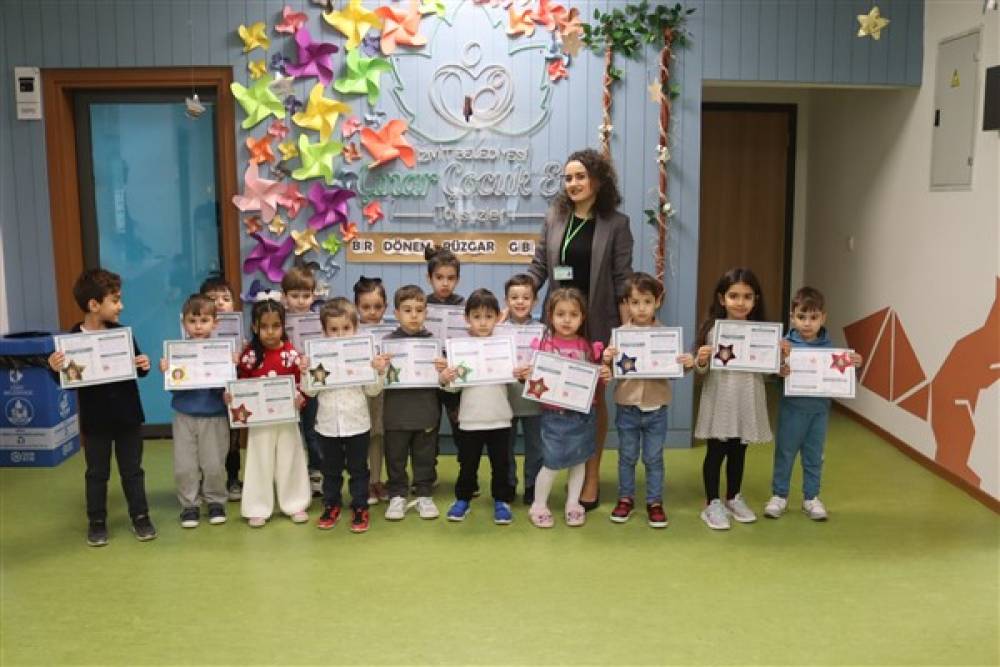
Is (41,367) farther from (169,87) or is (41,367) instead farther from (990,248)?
(990,248)

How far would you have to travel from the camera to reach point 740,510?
12.8ft

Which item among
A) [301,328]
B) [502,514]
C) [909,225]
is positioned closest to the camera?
[502,514]

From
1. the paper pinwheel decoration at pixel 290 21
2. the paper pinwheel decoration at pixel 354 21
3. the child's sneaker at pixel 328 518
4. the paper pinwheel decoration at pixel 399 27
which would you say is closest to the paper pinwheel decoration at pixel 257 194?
Result: the paper pinwheel decoration at pixel 290 21

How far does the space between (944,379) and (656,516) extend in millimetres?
1811

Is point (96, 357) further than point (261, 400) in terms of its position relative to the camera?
No

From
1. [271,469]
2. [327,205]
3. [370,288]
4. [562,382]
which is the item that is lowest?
[271,469]

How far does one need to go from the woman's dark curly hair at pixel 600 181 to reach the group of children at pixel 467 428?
1.26 feet

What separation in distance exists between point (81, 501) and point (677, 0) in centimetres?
393

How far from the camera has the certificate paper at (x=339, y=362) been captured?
3.62 meters

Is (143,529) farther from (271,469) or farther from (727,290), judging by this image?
(727,290)

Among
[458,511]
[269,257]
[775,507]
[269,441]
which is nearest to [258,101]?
[269,257]

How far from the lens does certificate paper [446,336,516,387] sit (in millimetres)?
3693

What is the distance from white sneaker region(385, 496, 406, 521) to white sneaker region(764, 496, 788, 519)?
63.4 inches

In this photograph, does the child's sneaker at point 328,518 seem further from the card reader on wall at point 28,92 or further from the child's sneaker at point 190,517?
the card reader on wall at point 28,92
